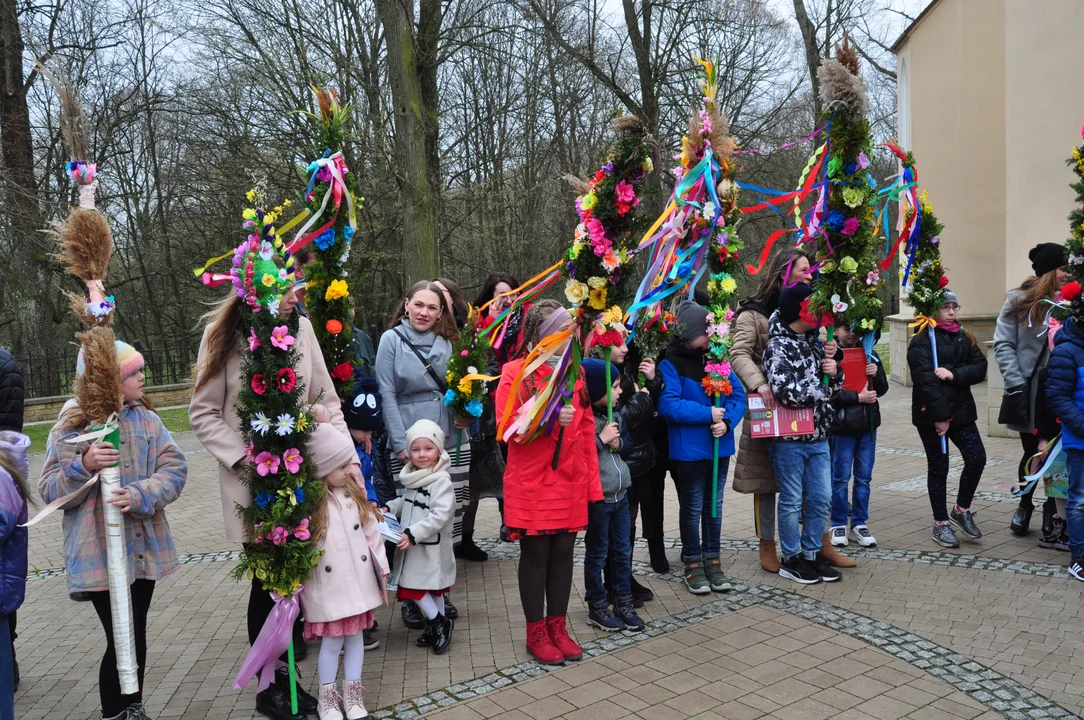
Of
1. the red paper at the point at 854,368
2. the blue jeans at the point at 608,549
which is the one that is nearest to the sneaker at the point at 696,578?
the blue jeans at the point at 608,549

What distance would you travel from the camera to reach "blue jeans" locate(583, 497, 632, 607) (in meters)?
4.93

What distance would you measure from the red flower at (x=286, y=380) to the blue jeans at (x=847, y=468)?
4.11m

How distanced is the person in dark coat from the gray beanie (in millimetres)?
1894

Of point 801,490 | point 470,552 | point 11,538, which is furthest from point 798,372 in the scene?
point 11,538

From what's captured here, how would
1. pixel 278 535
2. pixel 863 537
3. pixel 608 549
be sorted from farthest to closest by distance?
pixel 863 537 → pixel 608 549 → pixel 278 535

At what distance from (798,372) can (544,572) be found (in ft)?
7.09

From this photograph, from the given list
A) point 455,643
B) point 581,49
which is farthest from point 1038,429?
point 581,49

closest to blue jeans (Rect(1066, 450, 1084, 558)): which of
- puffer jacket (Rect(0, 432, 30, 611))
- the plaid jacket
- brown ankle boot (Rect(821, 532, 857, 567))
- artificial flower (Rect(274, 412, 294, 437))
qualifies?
brown ankle boot (Rect(821, 532, 857, 567))

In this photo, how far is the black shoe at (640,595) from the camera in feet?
17.6

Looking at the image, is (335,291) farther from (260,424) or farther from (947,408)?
(947,408)

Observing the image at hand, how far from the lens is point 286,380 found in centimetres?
375

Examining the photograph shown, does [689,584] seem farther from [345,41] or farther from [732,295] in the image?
[345,41]

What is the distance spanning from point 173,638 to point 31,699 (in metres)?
0.85

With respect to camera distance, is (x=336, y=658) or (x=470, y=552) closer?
(x=336, y=658)
